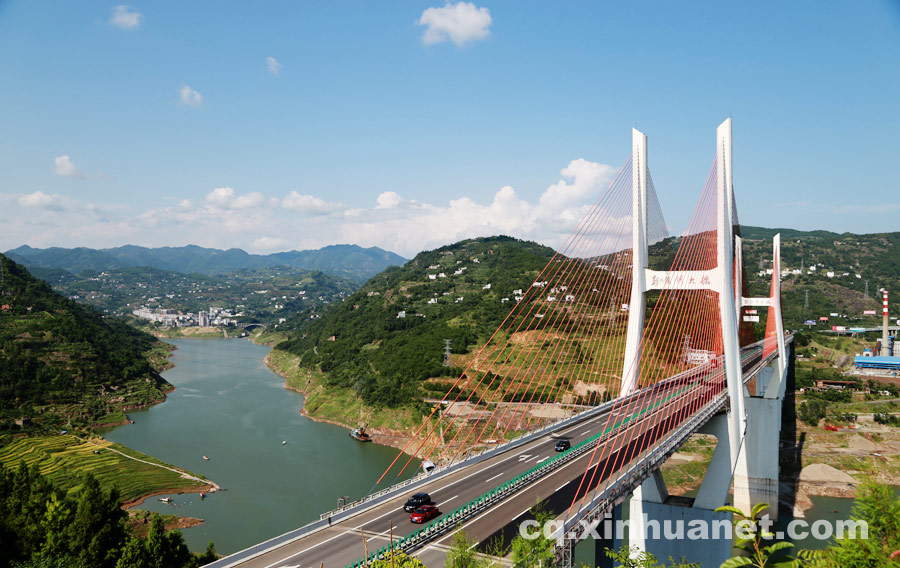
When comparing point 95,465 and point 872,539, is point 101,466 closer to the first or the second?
point 95,465

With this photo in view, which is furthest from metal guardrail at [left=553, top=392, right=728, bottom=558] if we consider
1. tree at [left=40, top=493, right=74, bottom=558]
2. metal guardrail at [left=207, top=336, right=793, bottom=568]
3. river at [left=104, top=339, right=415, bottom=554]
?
river at [left=104, top=339, right=415, bottom=554]

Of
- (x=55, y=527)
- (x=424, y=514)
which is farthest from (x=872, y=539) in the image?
(x=55, y=527)

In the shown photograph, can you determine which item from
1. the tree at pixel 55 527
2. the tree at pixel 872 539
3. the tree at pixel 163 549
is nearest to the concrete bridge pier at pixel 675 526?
the tree at pixel 872 539

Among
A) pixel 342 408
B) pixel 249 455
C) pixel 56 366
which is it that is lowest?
pixel 249 455

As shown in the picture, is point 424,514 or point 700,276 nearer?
point 424,514

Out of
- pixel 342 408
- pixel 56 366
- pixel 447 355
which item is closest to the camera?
pixel 447 355

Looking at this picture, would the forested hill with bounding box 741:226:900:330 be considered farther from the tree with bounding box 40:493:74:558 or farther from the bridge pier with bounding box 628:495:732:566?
the tree with bounding box 40:493:74:558

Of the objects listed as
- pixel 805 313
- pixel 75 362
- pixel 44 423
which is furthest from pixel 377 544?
pixel 805 313
